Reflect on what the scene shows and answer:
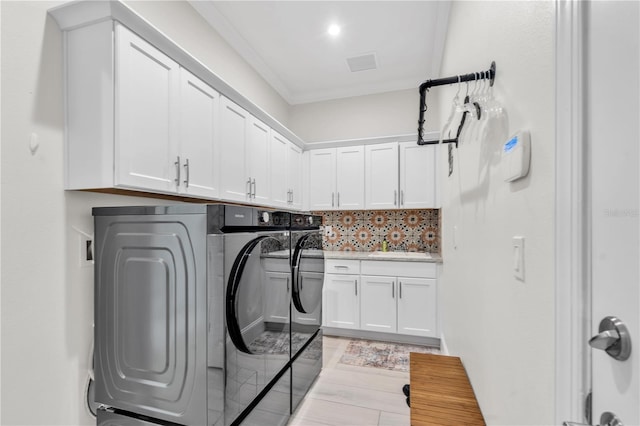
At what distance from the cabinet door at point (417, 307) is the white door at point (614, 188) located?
103 inches

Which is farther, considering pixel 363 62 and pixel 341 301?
pixel 341 301

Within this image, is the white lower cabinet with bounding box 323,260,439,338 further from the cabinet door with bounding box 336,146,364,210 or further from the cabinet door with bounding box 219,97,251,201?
the cabinet door with bounding box 219,97,251,201

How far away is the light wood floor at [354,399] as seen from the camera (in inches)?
78.0

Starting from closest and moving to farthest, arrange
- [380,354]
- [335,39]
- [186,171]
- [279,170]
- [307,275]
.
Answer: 1. [186,171]
2. [307,275]
3. [335,39]
4. [380,354]
5. [279,170]

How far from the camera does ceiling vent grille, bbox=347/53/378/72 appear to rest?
315 centimetres

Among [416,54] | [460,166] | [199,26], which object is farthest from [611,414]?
[416,54]

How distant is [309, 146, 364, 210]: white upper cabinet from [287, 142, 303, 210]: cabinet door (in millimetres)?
161

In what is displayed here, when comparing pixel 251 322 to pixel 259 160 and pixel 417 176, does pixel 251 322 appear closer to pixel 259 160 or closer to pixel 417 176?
pixel 259 160

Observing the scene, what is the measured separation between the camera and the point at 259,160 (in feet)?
9.12

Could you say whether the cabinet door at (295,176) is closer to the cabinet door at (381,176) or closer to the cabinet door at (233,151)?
the cabinet door at (381,176)

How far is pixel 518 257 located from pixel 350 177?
2918mm

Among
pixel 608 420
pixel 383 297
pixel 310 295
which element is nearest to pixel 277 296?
pixel 310 295

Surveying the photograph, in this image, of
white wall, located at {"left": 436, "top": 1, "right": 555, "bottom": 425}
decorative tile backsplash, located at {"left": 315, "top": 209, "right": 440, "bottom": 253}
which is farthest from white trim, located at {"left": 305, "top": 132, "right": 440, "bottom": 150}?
white wall, located at {"left": 436, "top": 1, "right": 555, "bottom": 425}

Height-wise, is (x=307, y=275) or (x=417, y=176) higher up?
(x=417, y=176)
